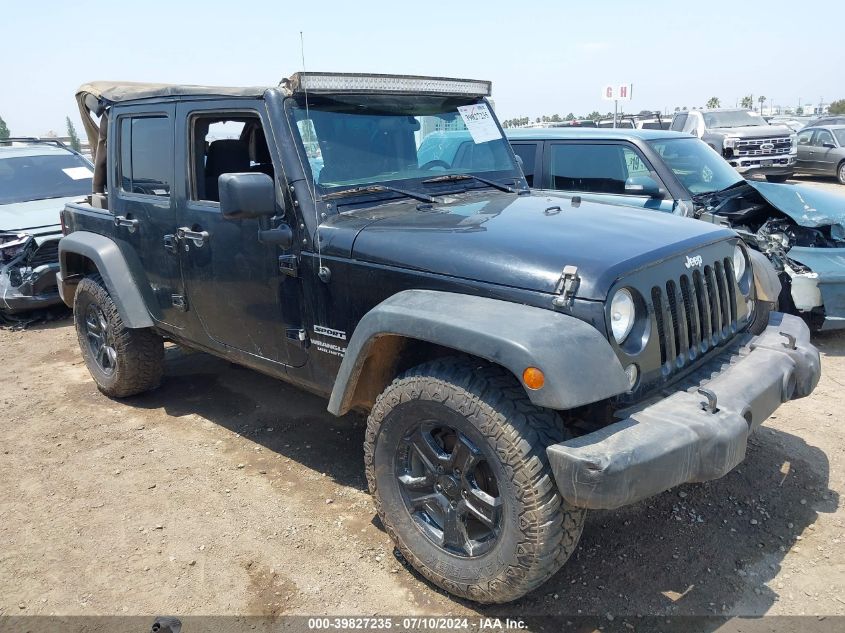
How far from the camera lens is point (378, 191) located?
337 centimetres

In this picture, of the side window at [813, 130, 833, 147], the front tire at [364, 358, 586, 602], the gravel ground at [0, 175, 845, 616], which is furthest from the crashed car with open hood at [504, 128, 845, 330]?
the side window at [813, 130, 833, 147]

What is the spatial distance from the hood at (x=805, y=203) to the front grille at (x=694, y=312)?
3259mm

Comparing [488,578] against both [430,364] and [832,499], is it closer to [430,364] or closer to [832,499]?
[430,364]

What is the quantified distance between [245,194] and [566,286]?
58.3 inches

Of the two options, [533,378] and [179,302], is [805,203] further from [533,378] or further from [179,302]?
[179,302]

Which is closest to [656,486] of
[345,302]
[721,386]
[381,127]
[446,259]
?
[721,386]

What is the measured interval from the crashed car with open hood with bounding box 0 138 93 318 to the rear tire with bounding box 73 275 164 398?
2.35 metres

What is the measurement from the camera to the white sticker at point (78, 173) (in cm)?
854

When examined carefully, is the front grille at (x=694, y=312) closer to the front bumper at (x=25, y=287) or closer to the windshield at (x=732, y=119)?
the front bumper at (x=25, y=287)

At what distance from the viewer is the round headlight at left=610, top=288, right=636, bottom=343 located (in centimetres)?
251

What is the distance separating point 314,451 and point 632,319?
2253mm

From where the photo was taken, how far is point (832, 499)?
3400 mm

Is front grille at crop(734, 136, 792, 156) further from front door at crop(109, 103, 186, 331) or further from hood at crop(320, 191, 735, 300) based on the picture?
front door at crop(109, 103, 186, 331)

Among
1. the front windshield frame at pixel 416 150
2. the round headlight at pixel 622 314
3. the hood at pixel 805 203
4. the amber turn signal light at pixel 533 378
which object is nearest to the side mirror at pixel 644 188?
the hood at pixel 805 203
